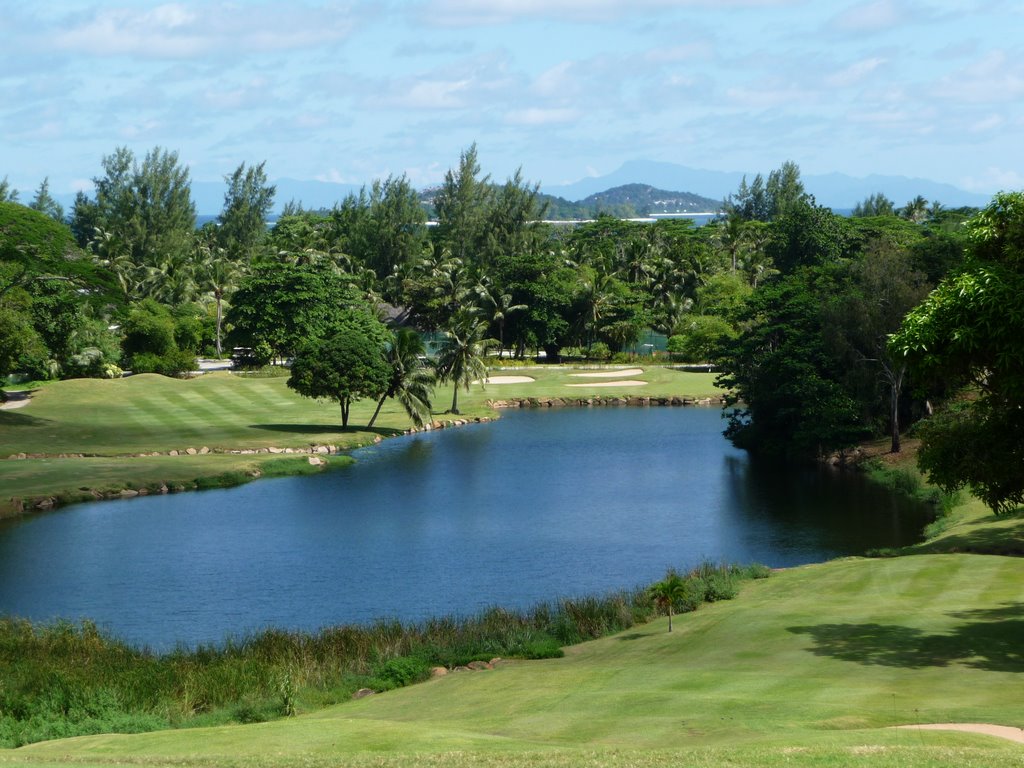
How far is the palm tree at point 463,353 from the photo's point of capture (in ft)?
264

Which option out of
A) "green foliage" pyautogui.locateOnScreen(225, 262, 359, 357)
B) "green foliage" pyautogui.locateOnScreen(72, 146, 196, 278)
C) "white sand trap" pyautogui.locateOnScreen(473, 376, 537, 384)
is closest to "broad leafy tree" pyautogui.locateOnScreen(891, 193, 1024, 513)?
"green foliage" pyautogui.locateOnScreen(225, 262, 359, 357)

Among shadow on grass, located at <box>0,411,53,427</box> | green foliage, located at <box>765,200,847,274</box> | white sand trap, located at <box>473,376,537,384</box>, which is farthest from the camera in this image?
green foliage, located at <box>765,200,847,274</box>

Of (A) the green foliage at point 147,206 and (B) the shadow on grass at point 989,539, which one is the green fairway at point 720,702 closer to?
(B) the shadow on grass at point 989,539

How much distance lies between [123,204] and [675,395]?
82475 mm

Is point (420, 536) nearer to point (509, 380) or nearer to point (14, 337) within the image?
point (14, 337)

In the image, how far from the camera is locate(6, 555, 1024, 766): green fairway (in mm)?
16547

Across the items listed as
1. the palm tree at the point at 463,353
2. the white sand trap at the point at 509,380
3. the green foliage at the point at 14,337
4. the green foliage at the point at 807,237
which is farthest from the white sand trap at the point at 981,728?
the green foliage at the point at 807,237

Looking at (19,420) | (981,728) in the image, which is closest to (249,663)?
(981,728)

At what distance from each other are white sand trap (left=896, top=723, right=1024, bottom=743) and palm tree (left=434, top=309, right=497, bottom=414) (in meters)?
63.2

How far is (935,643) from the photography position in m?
24.5

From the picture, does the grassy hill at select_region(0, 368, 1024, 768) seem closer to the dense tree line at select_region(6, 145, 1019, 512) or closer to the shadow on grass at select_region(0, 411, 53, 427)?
the dense tree line at select_region(6, 145, 1019, 512)

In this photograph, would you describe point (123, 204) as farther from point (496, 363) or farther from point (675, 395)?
point (675, 395)

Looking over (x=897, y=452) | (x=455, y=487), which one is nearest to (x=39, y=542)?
(x=455, y=487)

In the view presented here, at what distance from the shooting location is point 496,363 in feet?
355
